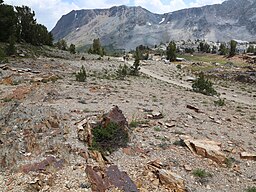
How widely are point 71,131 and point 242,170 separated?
7.50 metres

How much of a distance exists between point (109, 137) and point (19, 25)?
1788 inches

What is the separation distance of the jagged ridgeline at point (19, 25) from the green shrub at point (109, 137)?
37.6 metres

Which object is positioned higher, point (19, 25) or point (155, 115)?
point (19, 25)

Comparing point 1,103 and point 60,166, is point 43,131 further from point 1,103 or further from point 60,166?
point 1,103

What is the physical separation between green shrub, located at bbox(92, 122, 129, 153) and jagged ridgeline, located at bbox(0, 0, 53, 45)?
37643 mm

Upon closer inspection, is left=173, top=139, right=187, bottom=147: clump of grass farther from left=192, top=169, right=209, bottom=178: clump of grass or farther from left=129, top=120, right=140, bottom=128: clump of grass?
left=129, top=120, right=140, bottom=128: clump of grass

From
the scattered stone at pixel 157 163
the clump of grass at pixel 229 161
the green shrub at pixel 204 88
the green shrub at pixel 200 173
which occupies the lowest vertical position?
the green shrub at pixel 204 88

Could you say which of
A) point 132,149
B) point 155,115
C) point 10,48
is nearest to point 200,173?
point 132,149

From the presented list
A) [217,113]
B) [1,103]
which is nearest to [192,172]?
[217,113]

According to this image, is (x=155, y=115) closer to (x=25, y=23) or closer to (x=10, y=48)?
(x=10, y=48)

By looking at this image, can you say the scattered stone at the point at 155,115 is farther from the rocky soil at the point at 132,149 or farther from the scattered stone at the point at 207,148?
the scattered stone at the point at 207,148

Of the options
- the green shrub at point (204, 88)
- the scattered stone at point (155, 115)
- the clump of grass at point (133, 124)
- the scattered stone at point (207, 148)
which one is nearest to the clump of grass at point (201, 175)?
the scattered stone at point (207, 148)

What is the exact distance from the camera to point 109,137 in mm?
11805

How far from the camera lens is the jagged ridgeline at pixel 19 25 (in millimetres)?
43438
